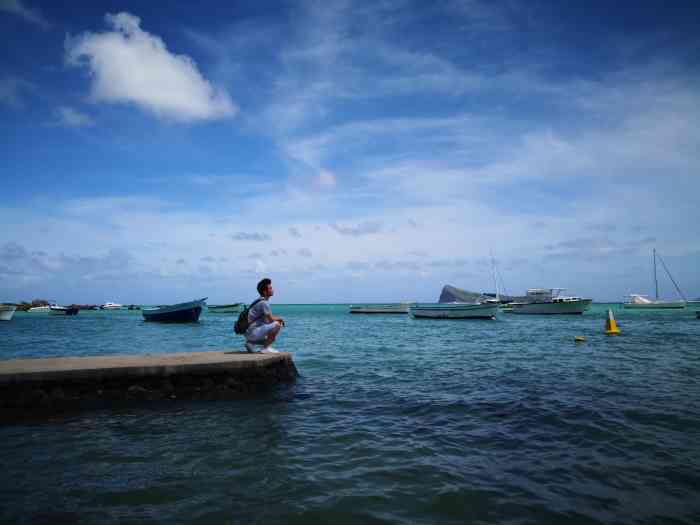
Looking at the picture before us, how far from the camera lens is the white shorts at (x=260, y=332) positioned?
11414 millimetres

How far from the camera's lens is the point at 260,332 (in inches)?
457

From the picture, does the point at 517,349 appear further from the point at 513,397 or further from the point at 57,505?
the point at 57,505

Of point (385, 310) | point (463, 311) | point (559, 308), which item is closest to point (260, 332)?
point (463, 311)

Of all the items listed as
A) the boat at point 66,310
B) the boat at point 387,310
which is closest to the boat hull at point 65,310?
the boat at point 66,310

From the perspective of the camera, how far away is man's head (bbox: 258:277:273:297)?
10.9 m

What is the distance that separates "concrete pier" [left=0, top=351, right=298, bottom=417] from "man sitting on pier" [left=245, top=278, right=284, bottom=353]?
20.8 inches

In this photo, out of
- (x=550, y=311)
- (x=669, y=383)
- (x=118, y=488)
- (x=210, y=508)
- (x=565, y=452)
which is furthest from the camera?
(x=550, y=311)

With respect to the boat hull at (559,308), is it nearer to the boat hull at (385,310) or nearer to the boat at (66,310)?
the boat hull at (385,310)

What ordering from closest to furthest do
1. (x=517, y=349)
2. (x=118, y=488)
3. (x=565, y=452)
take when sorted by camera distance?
(x=118, y=488), (x=565, y=452), (x=517, y=349)

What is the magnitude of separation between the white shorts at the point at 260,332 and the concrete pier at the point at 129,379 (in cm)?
50

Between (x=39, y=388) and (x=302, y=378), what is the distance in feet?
21.7

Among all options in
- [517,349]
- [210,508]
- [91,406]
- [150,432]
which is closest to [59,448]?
[150,432]

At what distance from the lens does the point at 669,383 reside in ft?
38.2

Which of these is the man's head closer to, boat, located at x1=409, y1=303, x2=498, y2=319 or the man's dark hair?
the man's dark hair
